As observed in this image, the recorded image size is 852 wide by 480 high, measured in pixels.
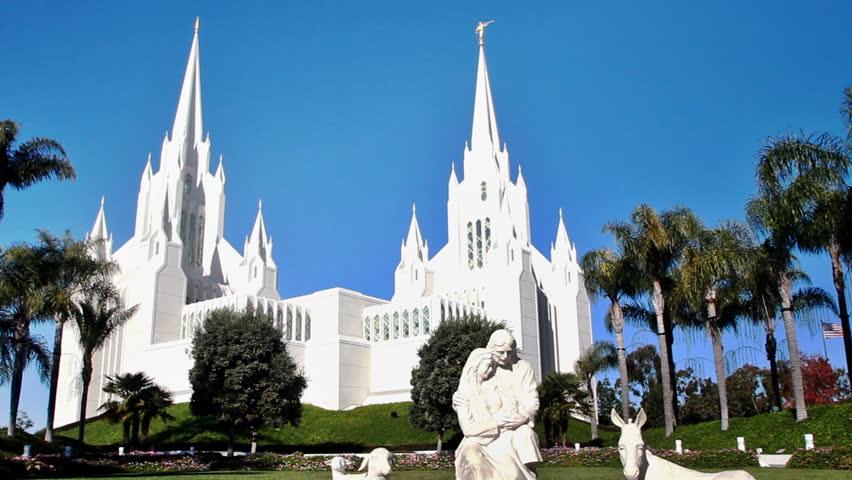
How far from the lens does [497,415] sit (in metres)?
6.71

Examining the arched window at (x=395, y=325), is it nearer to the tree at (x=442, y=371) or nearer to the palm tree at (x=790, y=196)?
the tree at (x=442, y=371)

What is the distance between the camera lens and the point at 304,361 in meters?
50.7

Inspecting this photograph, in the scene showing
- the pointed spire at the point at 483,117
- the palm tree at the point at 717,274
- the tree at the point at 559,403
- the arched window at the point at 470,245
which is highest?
the pointed spire at the point at 483,117

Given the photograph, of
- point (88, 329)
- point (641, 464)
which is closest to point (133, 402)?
point (88, 329)

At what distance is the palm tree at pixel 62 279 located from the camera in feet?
91.5

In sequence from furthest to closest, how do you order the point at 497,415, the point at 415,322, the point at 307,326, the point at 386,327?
Answer: the point at 307,326, the point at 386,327, the point at 415,322, the point at 497,415

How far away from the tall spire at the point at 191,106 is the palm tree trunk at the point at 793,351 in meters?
52.4

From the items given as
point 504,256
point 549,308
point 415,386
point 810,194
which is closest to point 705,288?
point 810,194

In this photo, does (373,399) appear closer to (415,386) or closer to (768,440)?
(415,386)

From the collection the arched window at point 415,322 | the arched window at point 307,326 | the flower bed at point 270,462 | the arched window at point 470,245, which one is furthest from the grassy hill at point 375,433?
the arched window at point 470,245

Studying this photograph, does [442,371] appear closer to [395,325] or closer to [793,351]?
[793,351]

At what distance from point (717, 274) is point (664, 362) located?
4490mm

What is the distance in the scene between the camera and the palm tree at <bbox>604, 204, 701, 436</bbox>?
29766 millimetres

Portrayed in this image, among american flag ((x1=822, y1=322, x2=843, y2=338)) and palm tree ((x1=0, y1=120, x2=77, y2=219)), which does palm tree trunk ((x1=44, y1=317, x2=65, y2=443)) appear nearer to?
palm tree ((x1=0, y1=120, x2=77, y2=219))
